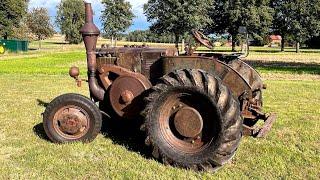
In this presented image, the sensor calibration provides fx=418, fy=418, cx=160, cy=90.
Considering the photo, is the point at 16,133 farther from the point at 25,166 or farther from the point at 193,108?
the point at 193,108

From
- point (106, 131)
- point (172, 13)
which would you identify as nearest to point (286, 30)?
point (172, 13)

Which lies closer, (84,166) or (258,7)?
(84,166)

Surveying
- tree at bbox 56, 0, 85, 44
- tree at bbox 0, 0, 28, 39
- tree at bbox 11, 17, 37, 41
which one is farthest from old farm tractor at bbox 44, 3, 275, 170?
tree at bbox 56, 0, 85, 44

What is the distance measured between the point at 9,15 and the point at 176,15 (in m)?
26.0

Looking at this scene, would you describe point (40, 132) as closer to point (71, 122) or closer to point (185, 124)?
point (71, 122)

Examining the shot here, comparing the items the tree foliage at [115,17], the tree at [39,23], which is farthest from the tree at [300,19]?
the tree at [39,23]

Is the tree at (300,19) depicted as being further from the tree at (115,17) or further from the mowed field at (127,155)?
the mowed field at (127,155)

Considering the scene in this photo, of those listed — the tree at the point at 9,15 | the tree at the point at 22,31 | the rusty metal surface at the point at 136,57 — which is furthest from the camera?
the tree at the point at 22,31

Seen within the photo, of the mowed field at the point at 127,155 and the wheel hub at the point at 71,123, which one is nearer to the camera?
the mowed field at the point at 127,155

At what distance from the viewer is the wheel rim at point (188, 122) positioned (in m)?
5.41

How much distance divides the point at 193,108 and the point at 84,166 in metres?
1.62

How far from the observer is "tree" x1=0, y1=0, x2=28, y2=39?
193 ft

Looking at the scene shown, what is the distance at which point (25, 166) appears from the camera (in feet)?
18.2

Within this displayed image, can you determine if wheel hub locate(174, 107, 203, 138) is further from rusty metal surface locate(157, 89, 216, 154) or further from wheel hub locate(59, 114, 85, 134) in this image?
wheel hub locate(59, 114, 85, 134)
